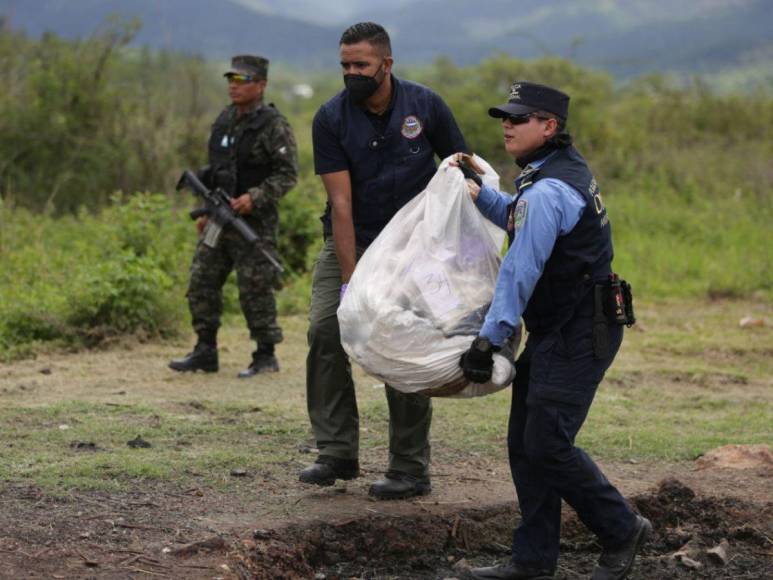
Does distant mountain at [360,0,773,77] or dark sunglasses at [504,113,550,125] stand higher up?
distant mountain at [360,0,773,77]

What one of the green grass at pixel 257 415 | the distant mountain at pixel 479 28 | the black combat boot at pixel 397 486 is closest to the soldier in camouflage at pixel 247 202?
the green grass at pixel 257 415

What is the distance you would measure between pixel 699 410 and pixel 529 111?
398 cm

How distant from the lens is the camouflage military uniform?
7.85 metres

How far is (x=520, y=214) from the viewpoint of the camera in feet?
13.5

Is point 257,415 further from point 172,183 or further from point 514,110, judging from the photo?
point 172,183

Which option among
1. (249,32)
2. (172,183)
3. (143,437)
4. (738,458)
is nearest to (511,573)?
(738,458)

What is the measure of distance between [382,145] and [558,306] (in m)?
1.21

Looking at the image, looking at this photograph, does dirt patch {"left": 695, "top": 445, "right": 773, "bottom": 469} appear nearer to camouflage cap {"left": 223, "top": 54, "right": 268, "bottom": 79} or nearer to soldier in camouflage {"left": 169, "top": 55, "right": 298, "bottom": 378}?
soldier in camouflage {"left": 169, "top": 55, "right": 298, "bottom": 378}

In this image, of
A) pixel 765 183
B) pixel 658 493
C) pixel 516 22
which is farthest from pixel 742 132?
pixel 516 22

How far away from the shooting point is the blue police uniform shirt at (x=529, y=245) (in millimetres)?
4051

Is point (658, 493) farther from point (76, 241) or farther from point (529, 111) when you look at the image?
point (76, 241)

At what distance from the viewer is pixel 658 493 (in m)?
5.50

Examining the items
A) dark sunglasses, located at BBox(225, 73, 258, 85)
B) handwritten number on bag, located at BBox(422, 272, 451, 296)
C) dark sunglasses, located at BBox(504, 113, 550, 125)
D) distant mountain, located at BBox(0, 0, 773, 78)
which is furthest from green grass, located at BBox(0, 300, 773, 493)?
distant mountain, located at BBox(0, 0, 773, 78)

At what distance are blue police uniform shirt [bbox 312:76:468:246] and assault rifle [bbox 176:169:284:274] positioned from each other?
2760 millimetres
